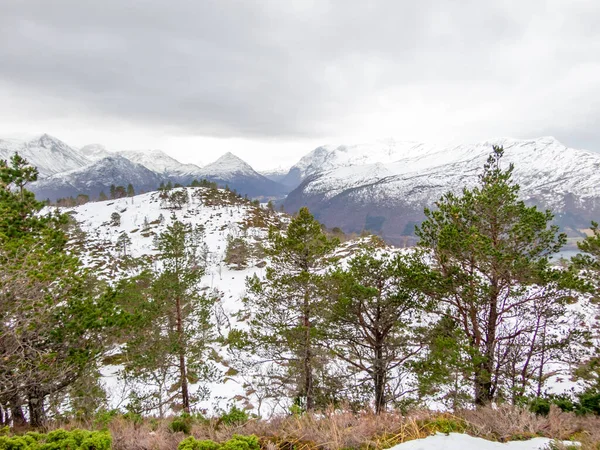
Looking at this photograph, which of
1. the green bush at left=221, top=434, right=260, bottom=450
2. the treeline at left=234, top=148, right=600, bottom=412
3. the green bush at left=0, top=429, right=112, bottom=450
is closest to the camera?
the green bush at left=0, top=429, right=112, bottom=450

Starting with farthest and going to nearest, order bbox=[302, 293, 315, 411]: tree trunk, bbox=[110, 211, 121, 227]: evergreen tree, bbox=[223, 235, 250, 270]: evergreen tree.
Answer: bbox=[110, 211, 121, 227]: evergreen tree, bbox=[223, 235, 250, 270]: evergreen tree, bbox=[302, 293, 315, 411]: tree trunk

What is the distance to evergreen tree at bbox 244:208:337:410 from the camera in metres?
12.5

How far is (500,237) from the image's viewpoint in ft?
35.5

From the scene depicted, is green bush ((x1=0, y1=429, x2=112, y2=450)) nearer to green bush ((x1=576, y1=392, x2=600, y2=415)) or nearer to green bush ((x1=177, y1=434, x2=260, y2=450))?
green bush ((x1=177, y1=434, x2=260, y2=450))

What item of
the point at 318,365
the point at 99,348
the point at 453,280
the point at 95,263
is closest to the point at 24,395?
the point at 99,348

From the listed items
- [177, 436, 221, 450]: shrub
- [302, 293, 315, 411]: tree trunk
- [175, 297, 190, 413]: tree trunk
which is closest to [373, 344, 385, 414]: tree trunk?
[302, 293, 315, 411]: tree trunk

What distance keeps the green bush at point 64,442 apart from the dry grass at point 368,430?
26.2 inches

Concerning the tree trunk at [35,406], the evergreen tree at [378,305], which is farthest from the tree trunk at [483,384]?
the tree trunk at [35,406]

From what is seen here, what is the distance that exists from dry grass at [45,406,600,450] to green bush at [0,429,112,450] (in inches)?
26.2

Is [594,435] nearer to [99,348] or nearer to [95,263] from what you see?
[99,348]

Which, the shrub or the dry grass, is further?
the dry grass

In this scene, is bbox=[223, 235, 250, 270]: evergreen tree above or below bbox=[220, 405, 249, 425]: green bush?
below

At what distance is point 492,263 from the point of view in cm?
990

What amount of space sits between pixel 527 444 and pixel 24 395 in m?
11.8
